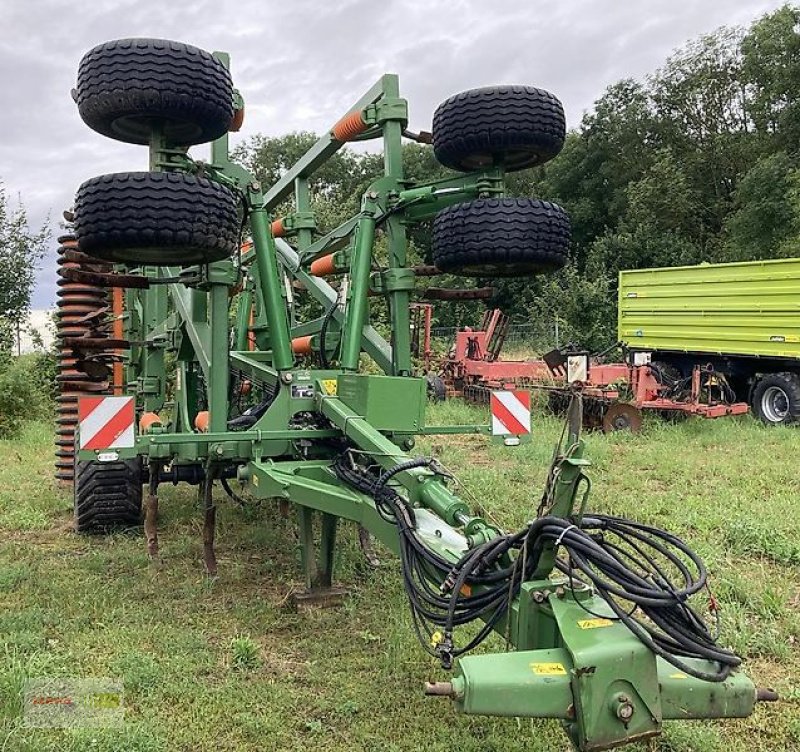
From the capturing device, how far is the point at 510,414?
3953mm

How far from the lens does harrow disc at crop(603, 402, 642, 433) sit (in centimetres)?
1031

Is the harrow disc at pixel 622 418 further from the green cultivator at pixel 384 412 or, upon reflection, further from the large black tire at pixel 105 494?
the large black tire at pixel 105 494

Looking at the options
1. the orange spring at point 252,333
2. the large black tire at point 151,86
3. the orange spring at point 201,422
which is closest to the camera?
the large black tire at point 151,86

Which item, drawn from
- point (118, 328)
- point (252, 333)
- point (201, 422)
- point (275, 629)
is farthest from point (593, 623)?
point (118, 328)

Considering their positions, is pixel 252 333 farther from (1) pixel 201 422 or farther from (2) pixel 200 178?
(2) pixel 200 178

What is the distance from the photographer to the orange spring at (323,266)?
5164 millimetres

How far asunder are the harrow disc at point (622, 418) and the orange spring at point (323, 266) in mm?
6075

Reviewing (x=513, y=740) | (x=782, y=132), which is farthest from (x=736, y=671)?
(x=782, y=132)

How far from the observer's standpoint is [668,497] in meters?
6.43

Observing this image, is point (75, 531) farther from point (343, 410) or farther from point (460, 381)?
point (460, 381)

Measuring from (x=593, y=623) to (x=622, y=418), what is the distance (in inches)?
338

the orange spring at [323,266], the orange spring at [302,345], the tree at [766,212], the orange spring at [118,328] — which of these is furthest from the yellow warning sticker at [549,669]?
the tree at [766,212]

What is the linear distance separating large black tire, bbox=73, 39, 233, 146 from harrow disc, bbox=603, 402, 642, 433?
309 inches

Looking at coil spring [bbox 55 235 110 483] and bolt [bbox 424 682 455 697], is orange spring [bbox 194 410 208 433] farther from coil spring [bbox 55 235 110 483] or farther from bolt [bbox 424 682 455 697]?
bolt [bbox 424 682 455 697]
